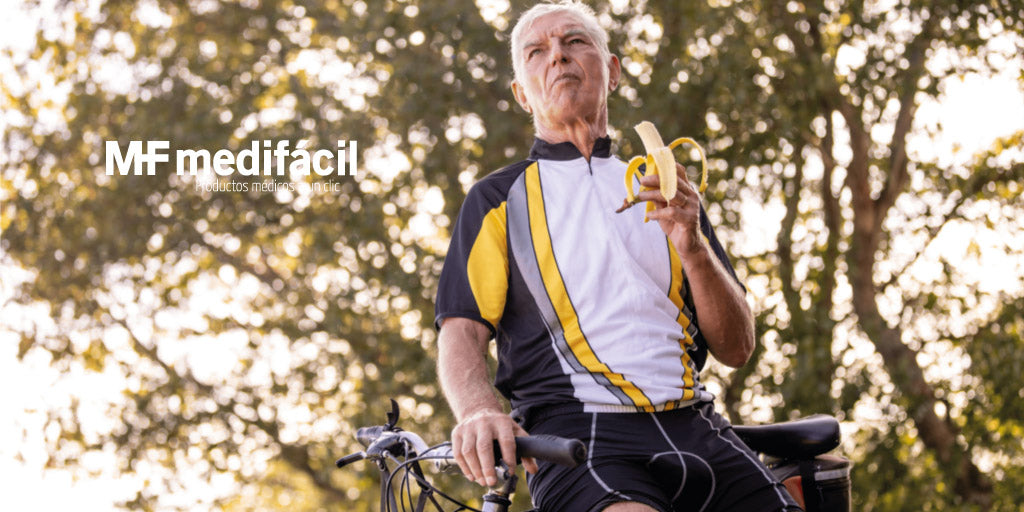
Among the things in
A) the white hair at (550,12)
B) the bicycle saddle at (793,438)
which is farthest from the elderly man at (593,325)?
the bicycle saddle at (793,438)

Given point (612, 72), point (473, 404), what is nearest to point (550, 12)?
point (612, 72)

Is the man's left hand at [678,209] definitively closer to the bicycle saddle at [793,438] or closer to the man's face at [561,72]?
the man's face at [561,72]

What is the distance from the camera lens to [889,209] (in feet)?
24.8

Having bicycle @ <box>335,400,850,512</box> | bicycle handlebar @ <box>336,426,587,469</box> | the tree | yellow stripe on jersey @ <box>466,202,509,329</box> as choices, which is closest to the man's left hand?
yellow stripe on jersey @ <box>466,202,509,329</box>

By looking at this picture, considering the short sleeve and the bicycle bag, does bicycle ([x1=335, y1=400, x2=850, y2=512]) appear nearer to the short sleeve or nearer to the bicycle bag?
the bicycle bag

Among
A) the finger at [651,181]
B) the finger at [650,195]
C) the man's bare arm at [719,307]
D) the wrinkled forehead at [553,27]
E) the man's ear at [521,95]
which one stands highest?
the wrinkled forehead at [553,27]

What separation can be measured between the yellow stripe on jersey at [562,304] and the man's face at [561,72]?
0.80 ft

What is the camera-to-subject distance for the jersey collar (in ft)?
8.82

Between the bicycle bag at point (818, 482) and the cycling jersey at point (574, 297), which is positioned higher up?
the cycling jersey at point (574, 297)

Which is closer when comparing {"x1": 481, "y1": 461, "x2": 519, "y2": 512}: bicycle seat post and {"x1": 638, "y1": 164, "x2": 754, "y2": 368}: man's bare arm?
{"x1": 481, "y1": 461, "x2": 519, "y2": 512}: bicycle seat post

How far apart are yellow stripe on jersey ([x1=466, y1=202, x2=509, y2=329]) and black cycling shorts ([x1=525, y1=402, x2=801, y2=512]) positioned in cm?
26

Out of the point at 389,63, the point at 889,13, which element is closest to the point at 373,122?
the point at 389,63

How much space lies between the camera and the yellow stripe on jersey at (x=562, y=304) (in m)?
2.34

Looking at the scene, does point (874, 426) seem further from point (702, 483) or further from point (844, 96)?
point (702, 483)
